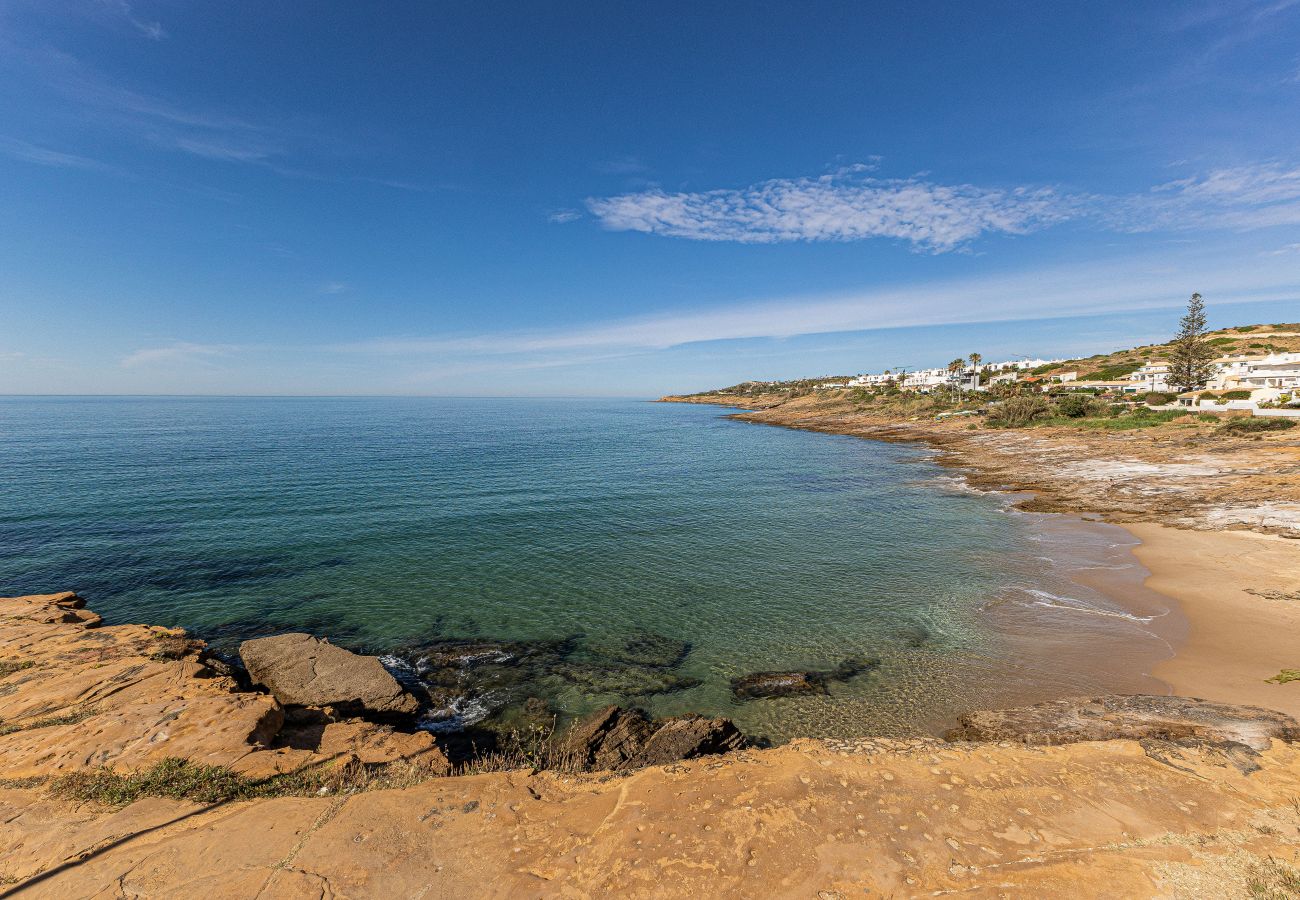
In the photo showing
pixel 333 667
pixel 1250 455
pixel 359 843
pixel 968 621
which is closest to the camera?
pixel 359 843

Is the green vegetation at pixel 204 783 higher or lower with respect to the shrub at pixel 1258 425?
lower

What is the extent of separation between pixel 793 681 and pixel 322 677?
530 inches

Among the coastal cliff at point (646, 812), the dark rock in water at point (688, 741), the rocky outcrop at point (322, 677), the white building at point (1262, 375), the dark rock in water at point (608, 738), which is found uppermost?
the white building at point (1262, 375)

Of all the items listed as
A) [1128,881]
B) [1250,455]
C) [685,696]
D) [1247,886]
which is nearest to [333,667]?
[685,696]

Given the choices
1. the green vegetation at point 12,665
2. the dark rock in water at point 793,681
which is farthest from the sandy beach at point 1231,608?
the green vegetation at point 12,665

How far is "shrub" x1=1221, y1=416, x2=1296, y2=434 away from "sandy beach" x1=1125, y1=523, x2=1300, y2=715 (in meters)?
37.5

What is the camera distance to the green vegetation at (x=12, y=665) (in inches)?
503

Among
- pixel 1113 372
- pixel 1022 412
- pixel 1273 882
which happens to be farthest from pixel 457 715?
pixel 1113 372

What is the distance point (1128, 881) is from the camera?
22.7 feet

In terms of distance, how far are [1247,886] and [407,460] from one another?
62.1 metres

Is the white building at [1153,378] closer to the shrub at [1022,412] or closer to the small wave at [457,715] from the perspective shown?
the shrub at [1022,412]

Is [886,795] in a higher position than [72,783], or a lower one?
lower

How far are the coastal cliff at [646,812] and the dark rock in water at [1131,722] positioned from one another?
70 millimetres

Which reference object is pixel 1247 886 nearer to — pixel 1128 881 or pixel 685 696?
pixel 1128 881
